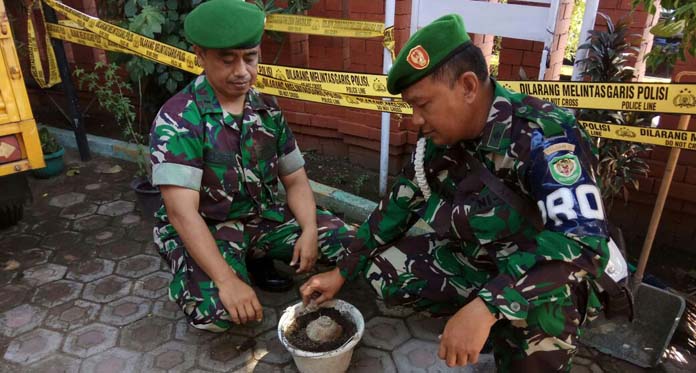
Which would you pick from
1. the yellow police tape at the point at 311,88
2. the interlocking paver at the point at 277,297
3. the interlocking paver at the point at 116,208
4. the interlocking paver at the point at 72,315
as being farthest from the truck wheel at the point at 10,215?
the interlocking paver at the point at 277,297

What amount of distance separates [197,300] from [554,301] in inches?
61.9

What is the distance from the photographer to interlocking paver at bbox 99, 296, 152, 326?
2.74 meters

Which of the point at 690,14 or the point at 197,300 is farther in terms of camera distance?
the point at 197,300

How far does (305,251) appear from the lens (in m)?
2.61

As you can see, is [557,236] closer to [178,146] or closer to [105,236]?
[178,146]

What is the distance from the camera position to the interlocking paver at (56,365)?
2.42 meters

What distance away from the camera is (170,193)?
232cm

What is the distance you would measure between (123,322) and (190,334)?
1.30 feet

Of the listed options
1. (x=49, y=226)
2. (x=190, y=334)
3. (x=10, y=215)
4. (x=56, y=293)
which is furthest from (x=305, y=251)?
(x=10, y=215)

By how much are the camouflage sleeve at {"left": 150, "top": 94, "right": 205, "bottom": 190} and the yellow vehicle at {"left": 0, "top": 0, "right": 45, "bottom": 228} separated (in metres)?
1.25

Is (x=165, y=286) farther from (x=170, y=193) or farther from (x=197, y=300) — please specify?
(x=170, y=193)

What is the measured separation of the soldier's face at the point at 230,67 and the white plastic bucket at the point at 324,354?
1058 mm

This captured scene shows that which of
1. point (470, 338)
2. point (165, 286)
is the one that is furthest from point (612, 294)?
point (165, 286)

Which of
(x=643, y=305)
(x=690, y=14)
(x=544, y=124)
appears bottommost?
(x=643, y=305)
